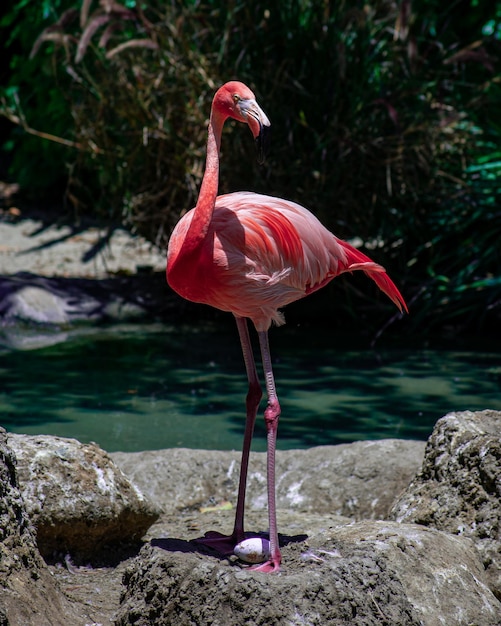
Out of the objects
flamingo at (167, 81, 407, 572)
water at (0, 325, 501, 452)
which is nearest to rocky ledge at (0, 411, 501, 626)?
flamingo at (167, 81, 407, 572)

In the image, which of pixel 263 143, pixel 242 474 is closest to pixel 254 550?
pixel 242 474

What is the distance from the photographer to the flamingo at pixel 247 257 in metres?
3.35

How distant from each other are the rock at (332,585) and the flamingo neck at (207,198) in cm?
108

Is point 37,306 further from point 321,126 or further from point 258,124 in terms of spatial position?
point 258,124

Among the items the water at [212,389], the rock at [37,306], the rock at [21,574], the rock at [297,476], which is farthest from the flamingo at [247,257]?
the rock at [37,306]

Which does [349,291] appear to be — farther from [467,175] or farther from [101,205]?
[101,205]

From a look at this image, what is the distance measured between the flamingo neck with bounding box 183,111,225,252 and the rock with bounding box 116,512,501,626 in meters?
1.08

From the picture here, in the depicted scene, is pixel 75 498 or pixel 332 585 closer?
pixel 332 585

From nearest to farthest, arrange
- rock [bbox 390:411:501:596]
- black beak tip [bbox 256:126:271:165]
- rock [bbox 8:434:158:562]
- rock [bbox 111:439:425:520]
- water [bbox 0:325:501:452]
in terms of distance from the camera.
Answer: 1. black beak tip [bbox 256:126:271:165]
2. rock [bbox 390:411:501:596]
3. rock [bbox 8:434:158:562]
4. rock [bbox 111:439:425:520]
5. water [bbox 0:325:501:452]

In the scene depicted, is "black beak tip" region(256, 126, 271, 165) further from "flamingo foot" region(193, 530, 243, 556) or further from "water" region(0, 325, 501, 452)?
"water" region(0, 325, 501, 452)

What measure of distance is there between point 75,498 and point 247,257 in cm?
116

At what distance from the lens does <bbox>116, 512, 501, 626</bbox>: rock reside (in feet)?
8.98

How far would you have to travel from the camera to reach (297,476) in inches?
179

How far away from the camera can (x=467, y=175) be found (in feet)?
27.5
